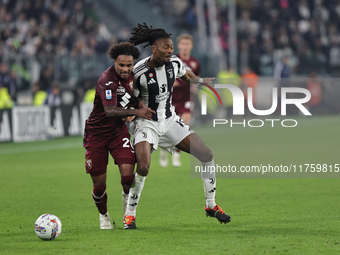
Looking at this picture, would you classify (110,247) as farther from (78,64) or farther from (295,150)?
(78,64)

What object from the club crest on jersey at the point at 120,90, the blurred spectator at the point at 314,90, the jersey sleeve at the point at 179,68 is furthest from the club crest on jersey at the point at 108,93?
the blurred spectator at the point at 314,90

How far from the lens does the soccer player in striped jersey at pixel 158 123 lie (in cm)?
773

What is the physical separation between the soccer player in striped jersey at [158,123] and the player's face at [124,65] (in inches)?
13.0

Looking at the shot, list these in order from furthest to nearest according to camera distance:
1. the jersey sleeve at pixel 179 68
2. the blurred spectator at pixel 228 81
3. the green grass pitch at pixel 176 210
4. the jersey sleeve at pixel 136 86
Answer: the blurred spectator at pixel 228 81 < the jersey sleeve at pixel 179 68 < the jersey sleeve at pixel 136 86 < the green grass pitch at pixel 176 210

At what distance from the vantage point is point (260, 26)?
33.8 m

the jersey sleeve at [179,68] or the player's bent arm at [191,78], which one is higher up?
the jersey sleeve at [179,68]

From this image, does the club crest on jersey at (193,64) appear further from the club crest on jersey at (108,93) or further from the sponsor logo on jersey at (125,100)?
the club crest on jersey at (108,93)

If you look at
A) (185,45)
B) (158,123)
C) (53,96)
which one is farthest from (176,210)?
(53,96)

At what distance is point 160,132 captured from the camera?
7953 millimetres

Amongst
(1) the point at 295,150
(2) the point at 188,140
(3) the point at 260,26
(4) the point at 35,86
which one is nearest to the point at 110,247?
(2) the point at 188,140

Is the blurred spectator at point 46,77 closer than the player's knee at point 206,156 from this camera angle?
No

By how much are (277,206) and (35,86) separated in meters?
14.2

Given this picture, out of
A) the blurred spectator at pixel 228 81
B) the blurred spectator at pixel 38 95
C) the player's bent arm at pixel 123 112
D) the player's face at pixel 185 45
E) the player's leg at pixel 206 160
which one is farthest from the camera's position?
the blurred spectator at pixel 228 81

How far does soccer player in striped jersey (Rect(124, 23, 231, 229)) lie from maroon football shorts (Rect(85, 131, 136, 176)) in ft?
0.38
